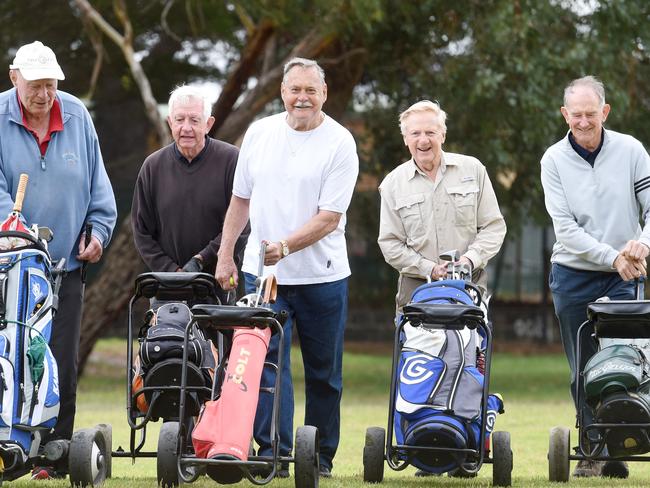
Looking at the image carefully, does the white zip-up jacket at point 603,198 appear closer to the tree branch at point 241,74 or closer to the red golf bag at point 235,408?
the red golf bag at point 235,408

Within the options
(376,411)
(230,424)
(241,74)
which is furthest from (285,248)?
(241,74)

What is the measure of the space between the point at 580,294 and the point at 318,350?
1566mm

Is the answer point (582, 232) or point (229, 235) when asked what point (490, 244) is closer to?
point (582, 232)

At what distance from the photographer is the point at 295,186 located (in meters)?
7.46

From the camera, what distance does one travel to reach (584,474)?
7.79 meters

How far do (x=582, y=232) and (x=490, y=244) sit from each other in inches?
20.5

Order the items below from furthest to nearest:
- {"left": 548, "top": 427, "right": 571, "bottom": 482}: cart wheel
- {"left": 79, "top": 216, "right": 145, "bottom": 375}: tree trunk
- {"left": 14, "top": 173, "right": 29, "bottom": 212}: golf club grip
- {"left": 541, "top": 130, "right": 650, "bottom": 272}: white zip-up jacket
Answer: {"left": 79, "top": 216, "right": 145, "bottom": 375}: tree trunk
{"left": 541, "top": 130, "right": 650, "bottom": 272}: white zip-up jacket
{"left": 548, "top": 427, "right": 571, "bottom": 482}: cart wheel
{"left": 14, "top": 173, "right": 29, "bottom": 212}: golf club grip

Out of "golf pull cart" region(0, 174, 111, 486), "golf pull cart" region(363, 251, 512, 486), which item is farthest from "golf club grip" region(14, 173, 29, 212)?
"golf pull cart" region(363, 251, 512, 486)

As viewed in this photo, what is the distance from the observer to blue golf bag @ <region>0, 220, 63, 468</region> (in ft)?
20.8

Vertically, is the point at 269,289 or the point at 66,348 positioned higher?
the point at 269,289

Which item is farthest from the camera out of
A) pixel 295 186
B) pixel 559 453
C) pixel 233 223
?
pixel 233 223

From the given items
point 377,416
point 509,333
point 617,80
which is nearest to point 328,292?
point 377,416

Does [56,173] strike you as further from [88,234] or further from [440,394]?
[440,394]

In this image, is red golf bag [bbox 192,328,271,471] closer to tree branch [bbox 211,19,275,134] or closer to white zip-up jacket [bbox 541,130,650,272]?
white zip-up jacket [bbox 541,130,650,272]
